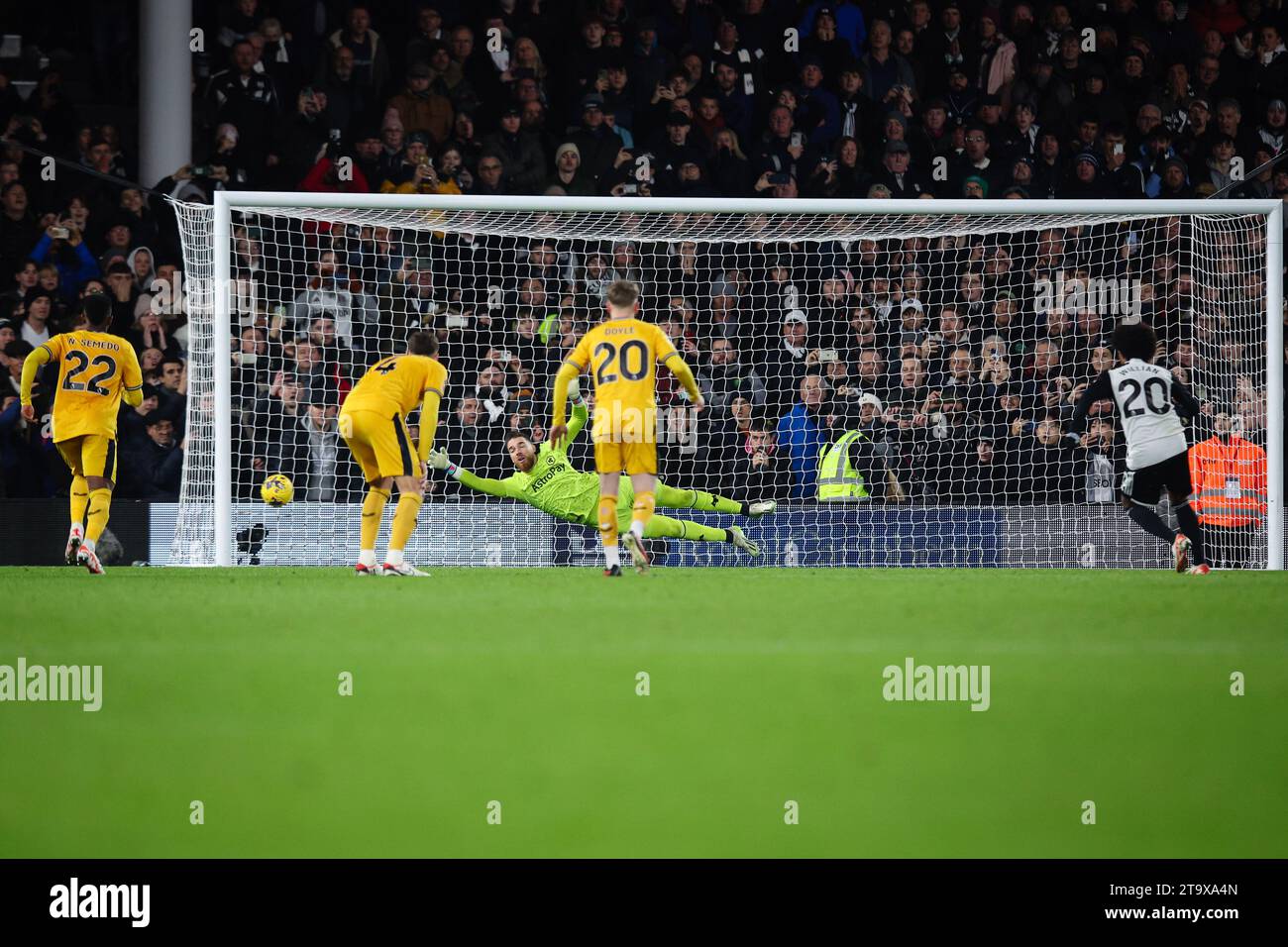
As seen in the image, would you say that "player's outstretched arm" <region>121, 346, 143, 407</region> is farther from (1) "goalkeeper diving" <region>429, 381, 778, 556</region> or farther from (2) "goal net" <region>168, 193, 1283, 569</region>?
(1) "goalkeeper diving" <region>429, 381, 778, 556</region>

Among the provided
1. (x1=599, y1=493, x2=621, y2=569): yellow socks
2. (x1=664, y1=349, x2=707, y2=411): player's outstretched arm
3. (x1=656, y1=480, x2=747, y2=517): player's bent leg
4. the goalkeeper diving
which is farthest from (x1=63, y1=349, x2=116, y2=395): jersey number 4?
(x1=656, y1=480, x2=747, y2=517): player's bent leg

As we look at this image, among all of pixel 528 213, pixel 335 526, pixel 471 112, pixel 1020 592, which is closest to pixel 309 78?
pixel 471 112

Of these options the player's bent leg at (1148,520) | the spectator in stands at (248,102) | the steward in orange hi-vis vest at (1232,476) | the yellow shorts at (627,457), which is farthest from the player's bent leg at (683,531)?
the spectator in stands at (248,102)

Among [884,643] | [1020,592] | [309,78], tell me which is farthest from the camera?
[309,78]

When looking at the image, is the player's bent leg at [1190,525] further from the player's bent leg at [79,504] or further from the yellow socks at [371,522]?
the player's bent leg at [79,504]

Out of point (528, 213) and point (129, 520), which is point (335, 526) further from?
point (528, 213)

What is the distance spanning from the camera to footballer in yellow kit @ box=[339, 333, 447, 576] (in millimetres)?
9680

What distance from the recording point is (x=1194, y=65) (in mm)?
16531

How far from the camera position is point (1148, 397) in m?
9.88

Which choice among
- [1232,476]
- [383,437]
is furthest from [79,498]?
[1232,476]

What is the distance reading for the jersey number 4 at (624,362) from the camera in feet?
32.1

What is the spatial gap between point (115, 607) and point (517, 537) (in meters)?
5.84

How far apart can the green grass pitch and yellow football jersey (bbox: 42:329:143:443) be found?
349 centimetres

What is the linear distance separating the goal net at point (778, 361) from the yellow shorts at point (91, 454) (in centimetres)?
129
